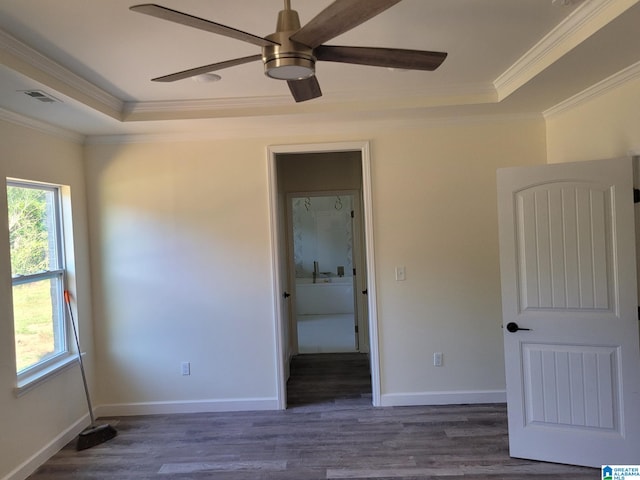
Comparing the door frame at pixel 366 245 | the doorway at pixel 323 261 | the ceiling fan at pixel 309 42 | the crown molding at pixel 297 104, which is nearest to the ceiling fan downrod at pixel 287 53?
the ceiling fan at pixel 309 42

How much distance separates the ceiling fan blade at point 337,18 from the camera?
4.50 feet

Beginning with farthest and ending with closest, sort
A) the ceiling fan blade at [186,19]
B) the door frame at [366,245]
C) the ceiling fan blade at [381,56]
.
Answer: the door frame at [366,245] < the ceiling fan blade at [381,56] < the ceiling fan blade at [186,19]

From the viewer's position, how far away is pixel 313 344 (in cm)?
604

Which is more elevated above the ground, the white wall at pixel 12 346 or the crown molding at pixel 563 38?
the crown molding at pixel 563 38

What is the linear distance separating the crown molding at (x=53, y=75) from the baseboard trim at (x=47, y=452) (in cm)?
245

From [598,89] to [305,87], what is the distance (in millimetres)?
2177

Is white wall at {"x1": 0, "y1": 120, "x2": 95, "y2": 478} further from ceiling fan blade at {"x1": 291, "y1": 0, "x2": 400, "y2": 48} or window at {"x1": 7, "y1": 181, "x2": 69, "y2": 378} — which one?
ceiling fan blade at {"x1": 291, "y1": 0, "x2": 400, "y2": 48}

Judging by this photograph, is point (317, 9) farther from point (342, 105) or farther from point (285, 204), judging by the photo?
point (285, 204)

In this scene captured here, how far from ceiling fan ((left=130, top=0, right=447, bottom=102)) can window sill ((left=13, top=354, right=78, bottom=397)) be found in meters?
2.36

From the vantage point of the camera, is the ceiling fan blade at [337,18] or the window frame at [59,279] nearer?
the ceiling fan blade at [337,18]

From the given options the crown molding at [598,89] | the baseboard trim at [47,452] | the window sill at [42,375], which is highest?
the crown molding at [598,89]

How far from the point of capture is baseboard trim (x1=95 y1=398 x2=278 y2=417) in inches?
153

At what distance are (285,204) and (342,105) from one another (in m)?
2.08

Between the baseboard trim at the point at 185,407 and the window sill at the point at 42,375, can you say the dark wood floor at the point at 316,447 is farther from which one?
the window sill at the point at 42,375
